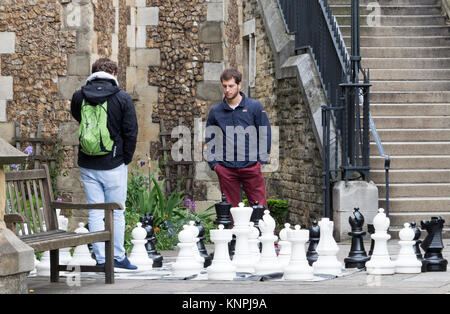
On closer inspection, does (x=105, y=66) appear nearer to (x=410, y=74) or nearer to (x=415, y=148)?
(x=415, y=148)

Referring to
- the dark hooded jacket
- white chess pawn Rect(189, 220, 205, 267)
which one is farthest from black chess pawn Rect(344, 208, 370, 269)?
the dark hooded jacket

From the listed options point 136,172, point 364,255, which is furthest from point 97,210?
point 136,172

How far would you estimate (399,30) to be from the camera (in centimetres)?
1531

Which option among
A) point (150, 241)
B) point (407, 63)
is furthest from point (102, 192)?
point (407, 63)

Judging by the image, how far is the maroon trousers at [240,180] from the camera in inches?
347

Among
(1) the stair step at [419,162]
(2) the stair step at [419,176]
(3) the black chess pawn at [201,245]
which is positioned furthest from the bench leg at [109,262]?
(1) the stair step at [419,162]

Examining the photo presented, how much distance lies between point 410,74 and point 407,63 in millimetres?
322

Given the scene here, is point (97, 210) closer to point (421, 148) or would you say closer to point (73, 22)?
point (73, 22)

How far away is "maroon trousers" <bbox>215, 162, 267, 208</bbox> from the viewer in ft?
28.9

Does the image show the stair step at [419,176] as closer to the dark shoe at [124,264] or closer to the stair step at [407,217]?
the stair step at [407,217]

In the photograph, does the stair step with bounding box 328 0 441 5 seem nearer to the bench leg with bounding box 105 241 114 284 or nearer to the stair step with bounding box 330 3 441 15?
the stair step with bounding box 330 3 441 15

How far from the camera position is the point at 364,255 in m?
8.18

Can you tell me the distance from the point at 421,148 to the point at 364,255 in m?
4.69

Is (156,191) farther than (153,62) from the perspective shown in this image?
No
